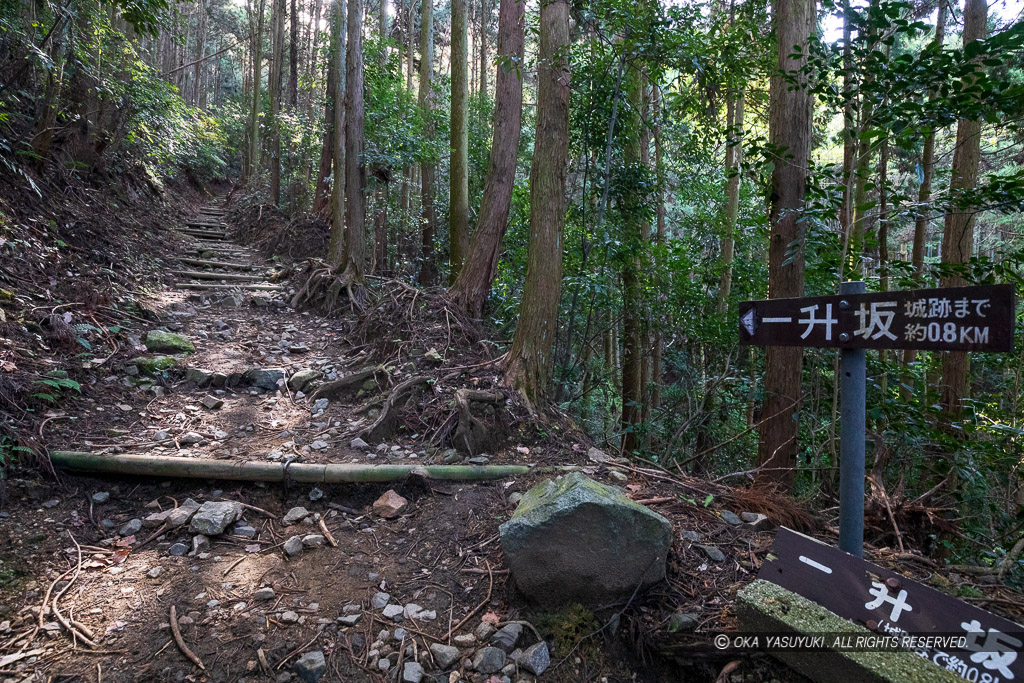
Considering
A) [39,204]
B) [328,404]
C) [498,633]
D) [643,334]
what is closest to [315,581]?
[498,633]

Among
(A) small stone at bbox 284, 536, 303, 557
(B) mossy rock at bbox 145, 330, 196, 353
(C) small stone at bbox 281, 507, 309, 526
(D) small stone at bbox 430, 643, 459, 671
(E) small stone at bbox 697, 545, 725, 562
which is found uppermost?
(B) mossy rock at bbox 145, 330, 196, 353

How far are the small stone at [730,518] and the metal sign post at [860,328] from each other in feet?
3.34

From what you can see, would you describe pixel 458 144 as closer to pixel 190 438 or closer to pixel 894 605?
pixel 190 438

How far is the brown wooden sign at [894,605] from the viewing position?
1.79 m

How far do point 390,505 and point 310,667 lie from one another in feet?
4.00

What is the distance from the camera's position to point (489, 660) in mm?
2615

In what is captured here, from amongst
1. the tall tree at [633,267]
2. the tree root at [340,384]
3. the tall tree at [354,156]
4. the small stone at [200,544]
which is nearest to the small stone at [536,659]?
the small stone at [200,544]

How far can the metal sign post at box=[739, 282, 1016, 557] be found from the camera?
186 cm

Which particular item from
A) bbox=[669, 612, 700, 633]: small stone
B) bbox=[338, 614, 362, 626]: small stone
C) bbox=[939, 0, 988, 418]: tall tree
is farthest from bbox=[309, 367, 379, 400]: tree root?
bbox=[939, 0, 988, 418]: tall tree

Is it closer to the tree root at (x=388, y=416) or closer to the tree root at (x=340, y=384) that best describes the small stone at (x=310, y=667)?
the tree root at (x=388, y=416)

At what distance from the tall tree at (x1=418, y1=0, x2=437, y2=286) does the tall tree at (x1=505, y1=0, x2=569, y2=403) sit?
5.28 meters

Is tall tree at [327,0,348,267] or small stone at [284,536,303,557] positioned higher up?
tall tree at [327,0,348,267]

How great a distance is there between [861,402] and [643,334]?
6672 mm

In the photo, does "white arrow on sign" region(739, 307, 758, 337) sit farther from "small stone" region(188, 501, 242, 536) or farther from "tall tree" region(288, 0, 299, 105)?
"tall tree" region(288, 0, 299, 105)
